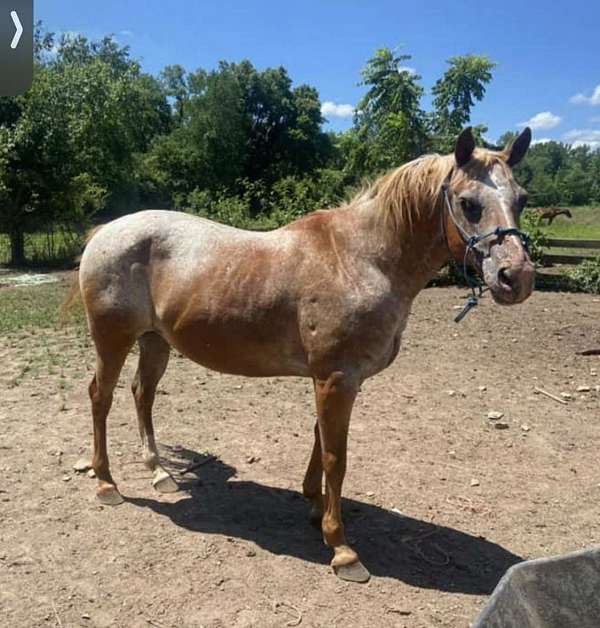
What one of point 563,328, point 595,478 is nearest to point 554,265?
point 563,328

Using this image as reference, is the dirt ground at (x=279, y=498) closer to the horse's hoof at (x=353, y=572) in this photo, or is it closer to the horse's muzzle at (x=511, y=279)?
the horse's hoof at (x=353, y=572)

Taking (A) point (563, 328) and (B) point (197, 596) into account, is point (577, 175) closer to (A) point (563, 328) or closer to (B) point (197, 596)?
(A) point (563, 328)

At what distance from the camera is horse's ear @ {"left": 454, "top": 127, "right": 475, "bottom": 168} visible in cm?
255

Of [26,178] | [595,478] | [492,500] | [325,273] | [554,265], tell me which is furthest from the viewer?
[26,178]

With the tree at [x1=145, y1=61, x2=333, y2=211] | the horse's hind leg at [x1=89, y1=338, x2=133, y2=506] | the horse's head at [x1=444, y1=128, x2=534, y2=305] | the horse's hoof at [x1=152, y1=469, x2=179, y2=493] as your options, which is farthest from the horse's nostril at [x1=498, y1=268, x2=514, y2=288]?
the tree at [x1=145, y1=61, x2=333, y2=211]

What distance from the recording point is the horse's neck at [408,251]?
284 cm

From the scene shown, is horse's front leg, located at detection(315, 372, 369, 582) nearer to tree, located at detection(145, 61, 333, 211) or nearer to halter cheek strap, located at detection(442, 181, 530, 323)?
halter cheek strap, located at detection(442, 181, 530, 323)

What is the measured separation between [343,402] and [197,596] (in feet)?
3.59

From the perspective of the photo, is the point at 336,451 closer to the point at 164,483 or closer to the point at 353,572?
the point at 353,572

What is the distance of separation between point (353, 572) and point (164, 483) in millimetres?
1418

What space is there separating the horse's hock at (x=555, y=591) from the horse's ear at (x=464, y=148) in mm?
1615

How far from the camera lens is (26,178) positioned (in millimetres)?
14469

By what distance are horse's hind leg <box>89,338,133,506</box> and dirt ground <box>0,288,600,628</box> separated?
11 cm

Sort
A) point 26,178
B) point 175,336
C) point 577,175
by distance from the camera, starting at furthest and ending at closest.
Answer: point 577,175, point 26,178, point 175,336
